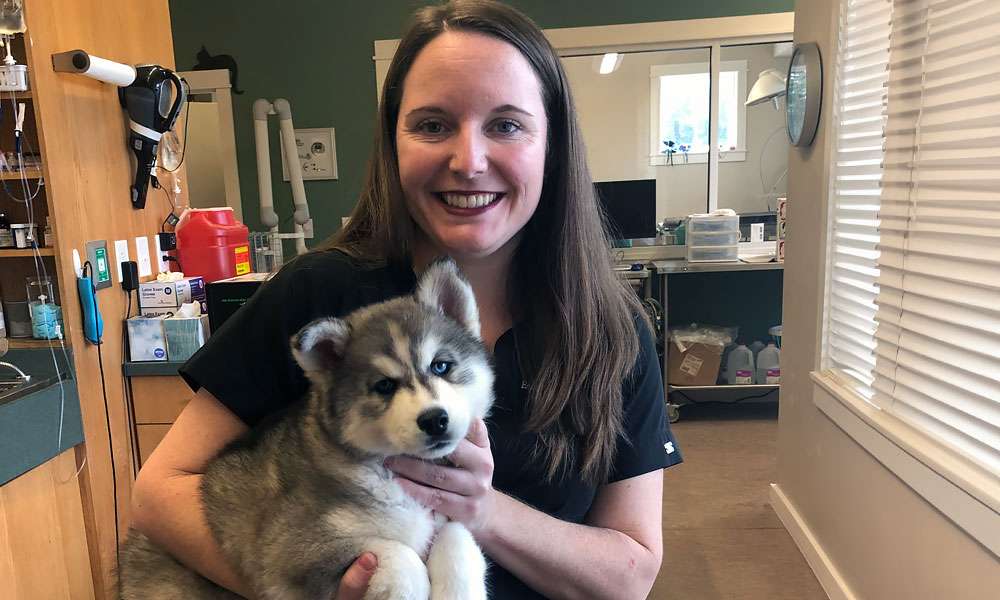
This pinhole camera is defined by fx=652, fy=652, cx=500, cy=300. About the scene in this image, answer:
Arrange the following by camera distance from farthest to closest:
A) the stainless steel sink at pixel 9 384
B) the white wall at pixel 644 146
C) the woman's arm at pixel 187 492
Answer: the white wall at pixel 644 146 → the stainless steel sink at pixel 9 384 → the woman's arm at pixel 187 492

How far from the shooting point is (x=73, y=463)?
3.15 m

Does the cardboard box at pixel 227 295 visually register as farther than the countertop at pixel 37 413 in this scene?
Yes

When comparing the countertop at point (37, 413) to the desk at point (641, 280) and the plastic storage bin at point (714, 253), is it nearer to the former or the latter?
the desk at point (641, 280)

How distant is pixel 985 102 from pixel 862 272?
3.34ft

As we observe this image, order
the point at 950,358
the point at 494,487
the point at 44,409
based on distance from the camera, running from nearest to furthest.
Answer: the point at 494,487 → the point at 950,358 → the point at 44,409

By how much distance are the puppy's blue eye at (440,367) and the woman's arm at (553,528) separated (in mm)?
146

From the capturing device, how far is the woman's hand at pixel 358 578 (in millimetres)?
1118

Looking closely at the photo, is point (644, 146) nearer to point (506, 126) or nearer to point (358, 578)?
point (506, 126)

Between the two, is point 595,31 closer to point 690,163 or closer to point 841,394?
point 690,163

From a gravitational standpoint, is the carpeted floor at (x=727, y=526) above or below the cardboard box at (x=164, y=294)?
below

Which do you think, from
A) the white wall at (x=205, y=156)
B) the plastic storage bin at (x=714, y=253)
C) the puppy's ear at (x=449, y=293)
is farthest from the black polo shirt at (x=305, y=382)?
the white wall at (x=205, y=156)

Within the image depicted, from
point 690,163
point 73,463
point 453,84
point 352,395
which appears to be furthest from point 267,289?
point 690,163

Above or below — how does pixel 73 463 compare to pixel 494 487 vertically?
below

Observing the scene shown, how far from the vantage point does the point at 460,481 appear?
3.97 feet
